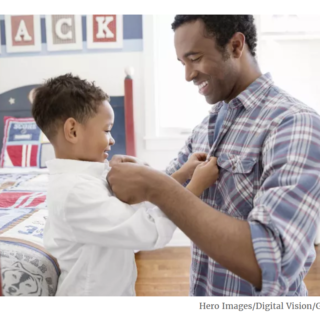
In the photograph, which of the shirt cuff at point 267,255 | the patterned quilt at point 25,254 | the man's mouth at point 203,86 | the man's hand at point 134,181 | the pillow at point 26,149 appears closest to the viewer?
the shirt cuff at point 267,255

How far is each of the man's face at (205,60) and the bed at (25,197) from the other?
2.10 ft

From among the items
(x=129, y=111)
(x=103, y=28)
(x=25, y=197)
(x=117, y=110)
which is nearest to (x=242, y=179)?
(x=25, y=197)

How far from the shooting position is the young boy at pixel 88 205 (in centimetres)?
77

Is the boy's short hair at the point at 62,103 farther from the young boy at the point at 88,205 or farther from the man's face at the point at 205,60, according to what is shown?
the man's face at the point at 205,60

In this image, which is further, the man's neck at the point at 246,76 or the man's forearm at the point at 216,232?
the man's neck at the point at 246,76

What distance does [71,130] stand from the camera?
90 cm

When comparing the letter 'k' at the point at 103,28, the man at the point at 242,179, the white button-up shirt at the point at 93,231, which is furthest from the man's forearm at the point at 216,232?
the letter 'k' at the point at 103,28

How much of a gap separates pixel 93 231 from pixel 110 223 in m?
0.04

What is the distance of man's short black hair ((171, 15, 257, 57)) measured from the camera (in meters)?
0.88

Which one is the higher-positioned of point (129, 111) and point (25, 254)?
point (129, 111)

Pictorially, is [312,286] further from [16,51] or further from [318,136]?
[16,51]

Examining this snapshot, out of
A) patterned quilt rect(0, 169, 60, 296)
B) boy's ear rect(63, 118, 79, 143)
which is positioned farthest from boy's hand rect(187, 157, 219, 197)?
patterned quilt rect(0, 169, 60, 296)

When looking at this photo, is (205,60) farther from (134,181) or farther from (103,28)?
(103,28)
